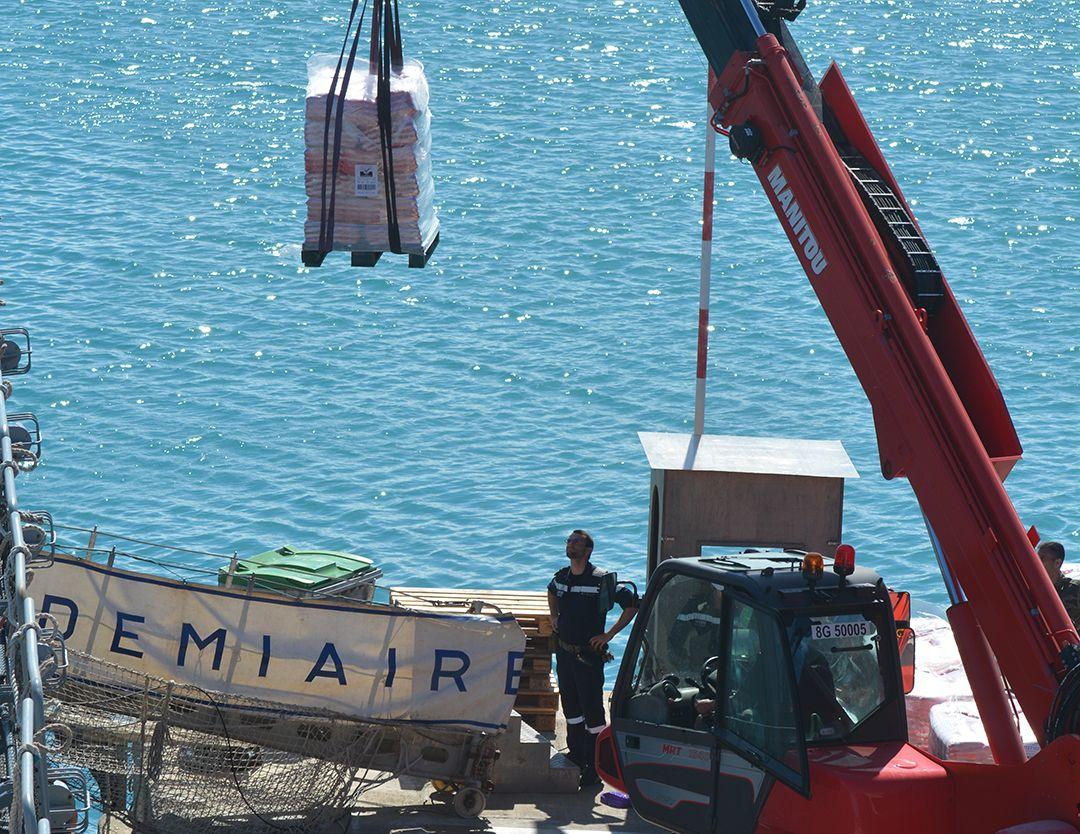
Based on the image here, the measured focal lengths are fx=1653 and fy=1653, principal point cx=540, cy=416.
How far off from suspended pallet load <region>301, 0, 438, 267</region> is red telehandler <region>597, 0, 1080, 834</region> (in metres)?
1.76

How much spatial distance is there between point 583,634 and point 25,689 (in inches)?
185

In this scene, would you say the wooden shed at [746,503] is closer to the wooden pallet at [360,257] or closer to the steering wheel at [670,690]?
the wooden pallet at [360,257]

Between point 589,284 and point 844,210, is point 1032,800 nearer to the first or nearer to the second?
point 844,210

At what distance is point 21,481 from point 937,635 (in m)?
12.3

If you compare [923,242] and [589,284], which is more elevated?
[589,284]

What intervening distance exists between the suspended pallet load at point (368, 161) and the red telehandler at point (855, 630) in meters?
1.76

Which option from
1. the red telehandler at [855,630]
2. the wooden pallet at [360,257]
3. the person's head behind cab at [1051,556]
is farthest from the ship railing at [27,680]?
the person's head behind cab at [1051,556]

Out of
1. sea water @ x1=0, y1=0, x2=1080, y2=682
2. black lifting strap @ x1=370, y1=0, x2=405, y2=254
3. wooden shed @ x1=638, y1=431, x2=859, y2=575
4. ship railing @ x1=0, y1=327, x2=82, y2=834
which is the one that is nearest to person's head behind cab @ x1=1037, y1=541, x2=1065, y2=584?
wooden shed @ x1=638, y1=431, x2=859, y2=575

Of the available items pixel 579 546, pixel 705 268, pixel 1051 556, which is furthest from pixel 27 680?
pixel 705 268

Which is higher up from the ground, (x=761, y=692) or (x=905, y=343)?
(x=905, y=343)

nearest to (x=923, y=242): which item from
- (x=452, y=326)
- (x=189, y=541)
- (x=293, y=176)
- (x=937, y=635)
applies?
(x=937, y=635)

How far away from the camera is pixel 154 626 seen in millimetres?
9406

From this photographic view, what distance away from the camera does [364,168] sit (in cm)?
879

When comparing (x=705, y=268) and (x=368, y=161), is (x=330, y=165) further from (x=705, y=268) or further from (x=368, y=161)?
(x=705, y=268)
